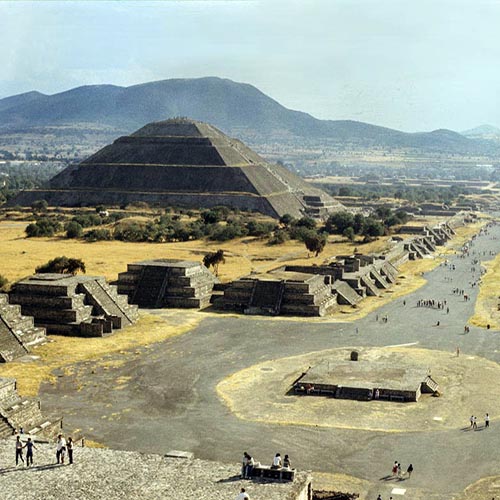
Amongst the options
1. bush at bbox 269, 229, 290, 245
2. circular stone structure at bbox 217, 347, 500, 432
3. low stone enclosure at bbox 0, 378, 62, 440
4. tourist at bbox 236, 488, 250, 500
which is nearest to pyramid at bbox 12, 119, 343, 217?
bush at bbox 269, 229, 290, 245

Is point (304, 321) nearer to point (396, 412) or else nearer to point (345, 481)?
point (396, 412)

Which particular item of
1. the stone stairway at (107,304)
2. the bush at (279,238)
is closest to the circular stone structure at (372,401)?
the stone stairway at (107,304)

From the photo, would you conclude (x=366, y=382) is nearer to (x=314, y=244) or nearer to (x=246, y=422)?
(x=246, y=422)

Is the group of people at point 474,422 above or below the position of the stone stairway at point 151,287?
below

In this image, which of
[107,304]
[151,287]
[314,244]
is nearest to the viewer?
[107,304]

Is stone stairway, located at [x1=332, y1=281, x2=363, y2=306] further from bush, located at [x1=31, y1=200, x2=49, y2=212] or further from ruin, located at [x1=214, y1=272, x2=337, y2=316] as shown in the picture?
bush, located at [x1=31, y1=200, x2=49, y2=212]

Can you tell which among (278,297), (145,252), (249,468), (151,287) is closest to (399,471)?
(249,468)

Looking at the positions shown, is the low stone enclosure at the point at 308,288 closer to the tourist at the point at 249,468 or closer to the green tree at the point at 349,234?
the green tree at the point at 349,234
